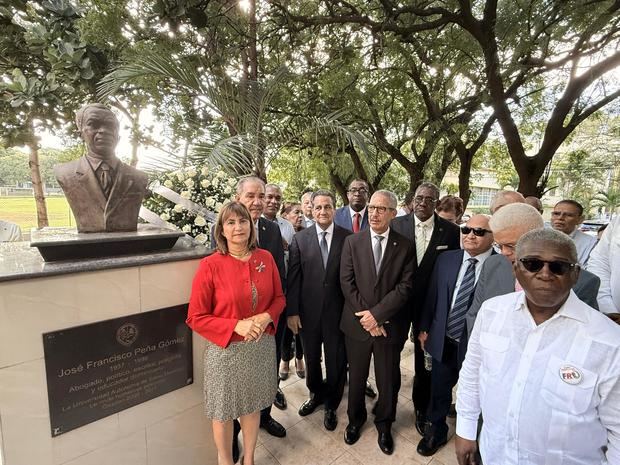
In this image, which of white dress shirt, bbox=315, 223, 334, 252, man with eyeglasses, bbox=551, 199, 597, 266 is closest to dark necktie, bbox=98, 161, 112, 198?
white dress shirt, bbox=315, 223, 334, 252

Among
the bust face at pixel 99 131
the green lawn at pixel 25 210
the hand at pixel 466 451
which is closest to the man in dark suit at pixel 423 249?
the hand at pixel 466 451

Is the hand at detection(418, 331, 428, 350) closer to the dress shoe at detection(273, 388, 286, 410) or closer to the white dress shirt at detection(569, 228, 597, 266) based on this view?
the dress shoe at detection(273, 388, 286, 410)

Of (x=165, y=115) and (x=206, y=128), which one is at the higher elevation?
(x=165, y=115)

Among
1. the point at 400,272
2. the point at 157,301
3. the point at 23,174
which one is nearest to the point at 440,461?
the point at 400,272

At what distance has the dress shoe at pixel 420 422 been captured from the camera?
2.70 meters

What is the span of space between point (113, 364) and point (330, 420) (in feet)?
6.25

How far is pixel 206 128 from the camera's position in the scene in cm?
436

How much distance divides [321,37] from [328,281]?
5.52 m

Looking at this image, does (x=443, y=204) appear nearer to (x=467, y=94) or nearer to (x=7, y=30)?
(x=7, y=30)

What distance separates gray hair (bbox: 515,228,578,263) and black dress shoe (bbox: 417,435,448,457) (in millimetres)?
2067

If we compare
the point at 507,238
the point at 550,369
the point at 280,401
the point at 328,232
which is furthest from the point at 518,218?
the point at 280,401

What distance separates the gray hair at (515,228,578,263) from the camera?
3.82 ft

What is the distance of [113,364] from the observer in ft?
5.86

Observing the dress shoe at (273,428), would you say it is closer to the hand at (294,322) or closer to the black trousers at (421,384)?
the hand at (294,322)
